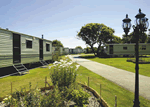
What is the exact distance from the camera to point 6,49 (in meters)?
7.24

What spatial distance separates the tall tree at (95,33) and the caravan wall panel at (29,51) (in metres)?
20.6

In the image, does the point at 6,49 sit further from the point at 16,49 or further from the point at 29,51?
the point at 29,51

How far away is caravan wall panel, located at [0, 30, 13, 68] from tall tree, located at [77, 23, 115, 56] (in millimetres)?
24260

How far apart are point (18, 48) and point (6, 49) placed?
1.34 m

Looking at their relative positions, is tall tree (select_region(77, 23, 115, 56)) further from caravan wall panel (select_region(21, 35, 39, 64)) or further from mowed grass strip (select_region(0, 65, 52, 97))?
mowed grass strip (select_region(0, 65, 52, 97))

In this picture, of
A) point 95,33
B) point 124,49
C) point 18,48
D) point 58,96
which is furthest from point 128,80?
point 95,33

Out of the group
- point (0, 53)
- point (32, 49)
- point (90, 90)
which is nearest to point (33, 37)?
point (32, 49)

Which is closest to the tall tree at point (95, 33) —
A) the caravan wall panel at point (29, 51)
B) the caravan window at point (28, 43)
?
the caravan wall panel at point (29, 51)

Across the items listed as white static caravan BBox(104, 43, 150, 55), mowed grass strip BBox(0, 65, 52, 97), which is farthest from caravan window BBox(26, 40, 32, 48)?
white static caravan BBox(104, 43, 150, 55)

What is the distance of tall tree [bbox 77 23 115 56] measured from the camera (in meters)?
28.9

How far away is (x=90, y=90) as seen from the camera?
169 inches

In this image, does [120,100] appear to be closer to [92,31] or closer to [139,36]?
[139,36]

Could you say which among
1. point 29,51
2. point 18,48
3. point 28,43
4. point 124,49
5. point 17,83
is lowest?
point 17,83

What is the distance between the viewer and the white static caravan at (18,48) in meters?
7.03
